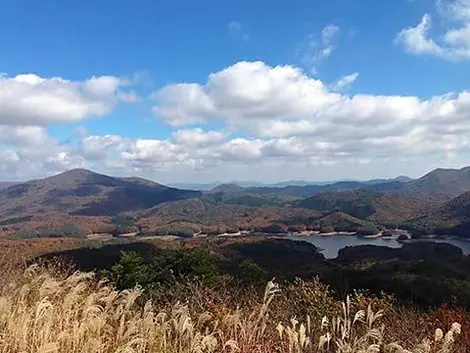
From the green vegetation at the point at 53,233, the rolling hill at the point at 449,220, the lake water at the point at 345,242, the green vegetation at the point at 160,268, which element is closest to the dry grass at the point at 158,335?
the green vegetation at the point at 160,268

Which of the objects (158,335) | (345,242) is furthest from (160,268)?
(345,242)

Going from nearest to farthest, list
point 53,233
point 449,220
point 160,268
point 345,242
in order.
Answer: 1. point 160,268
2. point 345,242
3. point 449,220
4. point 53,233

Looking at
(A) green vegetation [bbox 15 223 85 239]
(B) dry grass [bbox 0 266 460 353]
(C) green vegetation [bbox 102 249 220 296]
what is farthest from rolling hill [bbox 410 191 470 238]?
(B) dry grass [bbox 0 266 460 353]

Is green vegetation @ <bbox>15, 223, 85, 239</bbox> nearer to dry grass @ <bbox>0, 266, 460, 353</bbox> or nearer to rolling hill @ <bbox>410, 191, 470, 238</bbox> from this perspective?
rolling hill @ <bbox>410, 191, 470, 238</bbox>

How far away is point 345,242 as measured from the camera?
151000mm

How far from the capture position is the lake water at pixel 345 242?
12712cm

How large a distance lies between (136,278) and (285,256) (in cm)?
8346

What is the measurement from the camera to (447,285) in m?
37.7

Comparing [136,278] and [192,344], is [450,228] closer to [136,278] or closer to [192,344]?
[136,278]

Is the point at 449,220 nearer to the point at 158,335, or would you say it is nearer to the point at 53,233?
the point at 53,233

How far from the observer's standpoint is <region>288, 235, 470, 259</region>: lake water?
127m

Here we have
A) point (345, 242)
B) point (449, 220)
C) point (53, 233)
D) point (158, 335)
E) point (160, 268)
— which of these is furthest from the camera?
point (53, 233)

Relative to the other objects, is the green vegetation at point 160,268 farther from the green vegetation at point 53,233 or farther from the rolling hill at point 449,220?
the green vegetation at point 53,233

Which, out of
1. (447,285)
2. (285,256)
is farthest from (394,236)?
(447,285)
